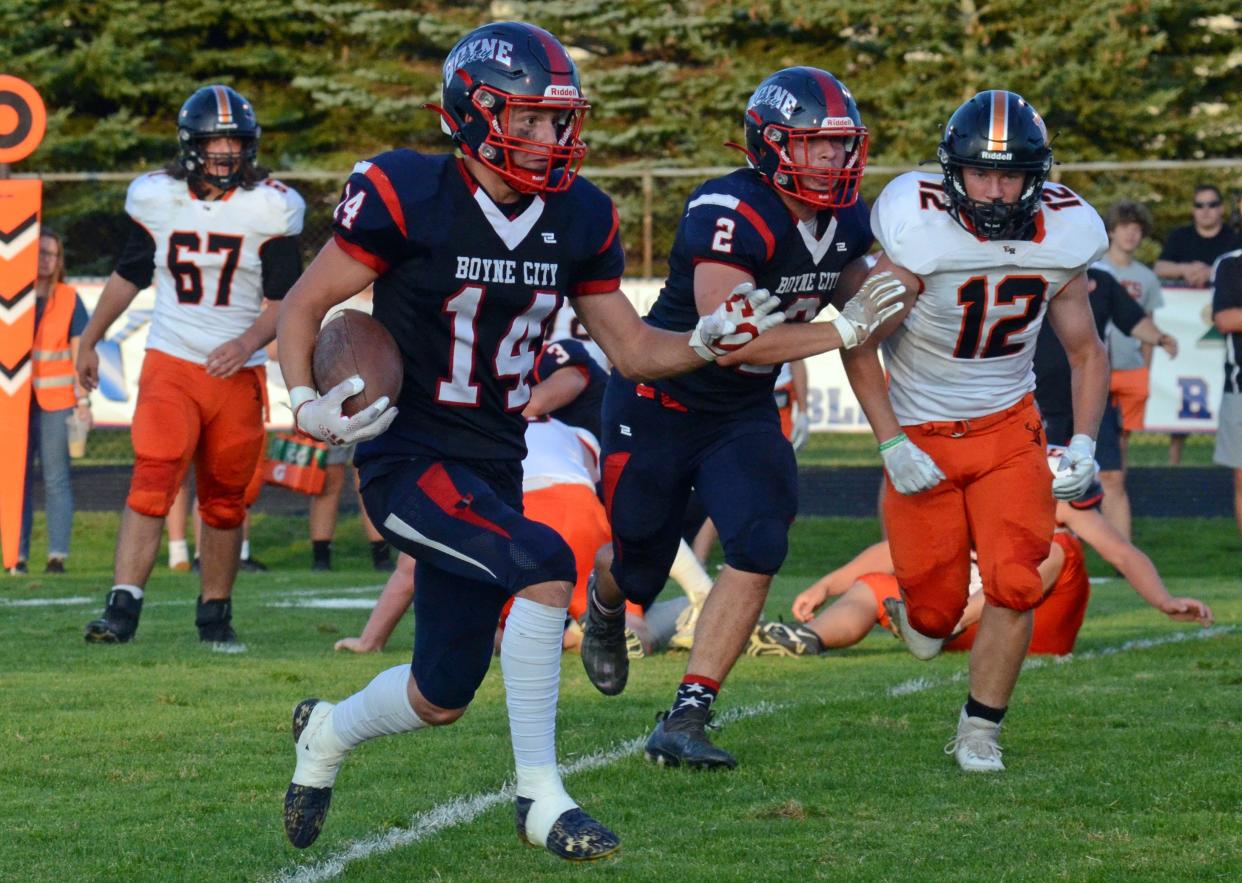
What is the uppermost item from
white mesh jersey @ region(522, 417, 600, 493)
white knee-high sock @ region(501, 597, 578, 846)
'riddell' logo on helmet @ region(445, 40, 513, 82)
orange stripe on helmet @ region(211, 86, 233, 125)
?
'riddell' logo on helmet @ region(445, 40, 513, 82)

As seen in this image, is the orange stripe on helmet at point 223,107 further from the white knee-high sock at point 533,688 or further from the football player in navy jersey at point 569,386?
the white knee-high sock at point 533,688

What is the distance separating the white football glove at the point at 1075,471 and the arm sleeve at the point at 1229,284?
514 centimetres

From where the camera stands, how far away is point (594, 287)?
4367mm

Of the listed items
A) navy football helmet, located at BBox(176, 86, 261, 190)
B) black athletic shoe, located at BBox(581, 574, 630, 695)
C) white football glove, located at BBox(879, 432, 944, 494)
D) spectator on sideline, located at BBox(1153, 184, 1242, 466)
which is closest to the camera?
white football glove, located at BBox(879, 432, 944, 494)

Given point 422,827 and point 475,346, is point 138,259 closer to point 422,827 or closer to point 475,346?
point 475,346

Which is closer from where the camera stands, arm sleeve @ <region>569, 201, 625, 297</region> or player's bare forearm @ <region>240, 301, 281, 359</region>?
arm sleeve @ <region>569, 201, 625, 297</region>

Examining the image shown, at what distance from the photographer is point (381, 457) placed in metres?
4.18

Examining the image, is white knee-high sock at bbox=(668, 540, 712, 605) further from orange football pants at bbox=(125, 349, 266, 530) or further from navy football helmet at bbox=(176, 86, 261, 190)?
navy football helmet at bbox=(176, 86, 261, 190)

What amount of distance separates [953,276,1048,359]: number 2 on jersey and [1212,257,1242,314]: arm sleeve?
509 cm

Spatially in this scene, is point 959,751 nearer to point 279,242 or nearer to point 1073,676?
point 1073,676

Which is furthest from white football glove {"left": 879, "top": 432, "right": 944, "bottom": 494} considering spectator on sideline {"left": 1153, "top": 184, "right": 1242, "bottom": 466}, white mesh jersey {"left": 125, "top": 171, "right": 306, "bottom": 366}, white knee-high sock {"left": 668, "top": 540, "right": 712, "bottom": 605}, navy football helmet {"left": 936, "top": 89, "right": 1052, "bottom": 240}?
spectator on sideline {"left": 1153, "top": 184, "right": 1242, "bottom": 466}

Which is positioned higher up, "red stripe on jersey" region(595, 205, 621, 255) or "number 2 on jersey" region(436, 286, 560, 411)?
"red stripe on jersey" region(595, 205, 621, 255)

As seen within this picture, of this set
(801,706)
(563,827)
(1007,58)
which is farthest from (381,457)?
(1007,58)

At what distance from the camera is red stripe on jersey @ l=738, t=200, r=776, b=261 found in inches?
202
